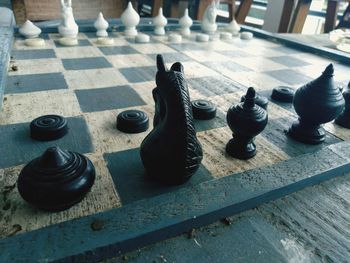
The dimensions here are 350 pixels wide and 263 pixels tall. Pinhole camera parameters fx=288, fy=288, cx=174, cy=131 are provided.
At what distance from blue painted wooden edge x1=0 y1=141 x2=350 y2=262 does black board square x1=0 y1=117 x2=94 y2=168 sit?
0.31 m

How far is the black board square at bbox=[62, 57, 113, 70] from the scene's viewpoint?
5.03ft

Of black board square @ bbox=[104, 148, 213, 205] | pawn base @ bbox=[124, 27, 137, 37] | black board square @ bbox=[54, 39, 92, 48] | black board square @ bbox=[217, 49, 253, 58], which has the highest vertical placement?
pawn base @ bbox=[124, 27, 137, 37]

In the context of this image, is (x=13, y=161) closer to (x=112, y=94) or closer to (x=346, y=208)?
(x=112, y=94)

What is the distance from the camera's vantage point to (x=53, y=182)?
1.89 feet

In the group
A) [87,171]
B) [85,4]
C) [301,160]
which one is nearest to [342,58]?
[301,160]

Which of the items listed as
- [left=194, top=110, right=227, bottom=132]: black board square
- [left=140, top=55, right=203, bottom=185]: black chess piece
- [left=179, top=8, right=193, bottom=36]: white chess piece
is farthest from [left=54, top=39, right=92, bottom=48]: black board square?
[left=140, top=55, right=203, bottom=185]: black chess piece

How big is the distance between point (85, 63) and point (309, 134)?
3.94 feet

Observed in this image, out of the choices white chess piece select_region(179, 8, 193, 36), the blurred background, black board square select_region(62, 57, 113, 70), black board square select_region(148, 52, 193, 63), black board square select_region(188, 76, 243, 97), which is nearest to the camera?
black board square select_region(188, 76, 243, 97)

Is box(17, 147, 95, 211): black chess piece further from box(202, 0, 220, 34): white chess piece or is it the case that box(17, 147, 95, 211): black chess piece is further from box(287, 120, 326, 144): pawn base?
box(202, 0, 220, 34): white chess piece

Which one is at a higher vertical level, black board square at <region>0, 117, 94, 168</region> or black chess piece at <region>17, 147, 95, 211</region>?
black chess piece at <region>17, 147, 95, 211</region>

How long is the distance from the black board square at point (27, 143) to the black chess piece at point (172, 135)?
10.7 inches

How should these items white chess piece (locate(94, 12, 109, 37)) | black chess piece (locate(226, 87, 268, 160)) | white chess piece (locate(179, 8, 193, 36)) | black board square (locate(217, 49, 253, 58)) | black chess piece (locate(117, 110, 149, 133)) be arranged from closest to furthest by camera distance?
black chess piece (locate(226, 87, 268, 160)), black chess piece (locate(117, 110, 149, 133)), black board square (locate(217, 49, 253, 58)), white chess piece (locate(94, 12, 109, 37)), white chess piece (locate(179, 8, 193, 36))

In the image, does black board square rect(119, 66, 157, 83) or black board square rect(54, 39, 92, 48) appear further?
black board square rect(54, 39, 92, 48)

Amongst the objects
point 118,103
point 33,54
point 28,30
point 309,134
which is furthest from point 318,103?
point 28,30
